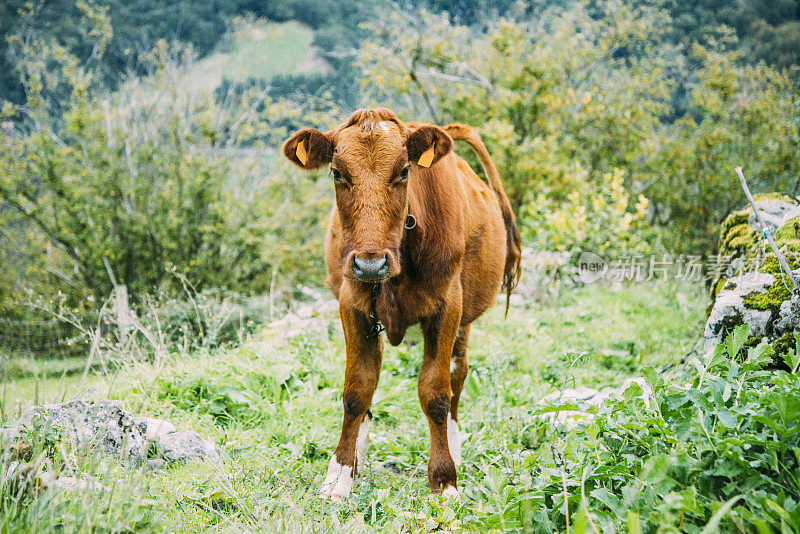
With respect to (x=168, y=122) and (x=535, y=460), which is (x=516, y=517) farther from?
(x=168, y=122)

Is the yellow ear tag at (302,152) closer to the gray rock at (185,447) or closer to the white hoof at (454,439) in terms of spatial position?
the gray rock at (185,447)

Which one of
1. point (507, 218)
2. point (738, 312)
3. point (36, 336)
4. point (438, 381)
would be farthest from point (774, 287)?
point (36, 336)

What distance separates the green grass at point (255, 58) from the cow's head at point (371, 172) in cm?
1102

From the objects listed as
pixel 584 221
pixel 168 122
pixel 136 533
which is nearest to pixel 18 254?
pixel 168 122

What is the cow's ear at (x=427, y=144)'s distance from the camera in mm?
3033

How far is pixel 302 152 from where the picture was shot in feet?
10.3

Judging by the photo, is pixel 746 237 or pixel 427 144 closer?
pixel 427 144

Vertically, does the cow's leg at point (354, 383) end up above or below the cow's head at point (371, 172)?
below

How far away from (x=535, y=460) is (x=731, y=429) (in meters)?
1.17

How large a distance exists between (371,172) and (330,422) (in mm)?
2268

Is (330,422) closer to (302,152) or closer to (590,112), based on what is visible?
(302,152)

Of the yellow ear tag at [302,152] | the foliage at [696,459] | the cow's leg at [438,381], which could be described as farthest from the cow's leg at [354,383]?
the foliage at [696,459]

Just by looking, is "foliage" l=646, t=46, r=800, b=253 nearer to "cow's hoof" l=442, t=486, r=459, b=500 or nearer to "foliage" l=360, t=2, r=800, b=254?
"foliage" l=360, t=2, r=800, b=254

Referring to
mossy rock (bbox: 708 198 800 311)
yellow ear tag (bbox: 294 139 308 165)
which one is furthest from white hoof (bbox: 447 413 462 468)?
mossy rock (bbox: 708 198 800 311)
